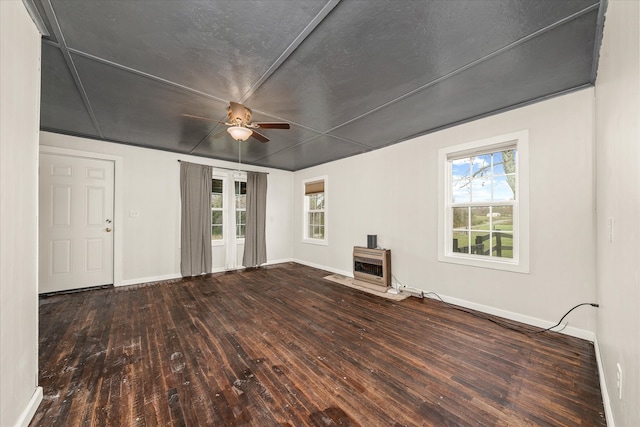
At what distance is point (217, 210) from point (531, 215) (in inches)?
209

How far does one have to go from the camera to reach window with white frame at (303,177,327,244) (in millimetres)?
5562

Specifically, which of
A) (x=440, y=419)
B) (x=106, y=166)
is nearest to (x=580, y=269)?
(x=440, y=419)

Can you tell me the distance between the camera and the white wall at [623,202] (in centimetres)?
95

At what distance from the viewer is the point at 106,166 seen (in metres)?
4.09

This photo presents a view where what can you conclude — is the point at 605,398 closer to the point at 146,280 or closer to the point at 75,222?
the point at 146,280

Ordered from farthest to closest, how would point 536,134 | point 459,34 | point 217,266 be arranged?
point 217,266 < point 536,134 < point 459,34

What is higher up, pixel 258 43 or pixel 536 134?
pixel 258 43

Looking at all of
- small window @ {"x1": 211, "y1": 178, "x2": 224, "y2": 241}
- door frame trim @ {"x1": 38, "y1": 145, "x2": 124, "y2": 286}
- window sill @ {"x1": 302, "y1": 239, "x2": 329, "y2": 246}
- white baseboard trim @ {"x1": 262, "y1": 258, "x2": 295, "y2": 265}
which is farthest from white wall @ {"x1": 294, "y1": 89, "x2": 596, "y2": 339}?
door frame trim @ {"x1": 38, "y1": 145, "x2": 124, "y2": 286}

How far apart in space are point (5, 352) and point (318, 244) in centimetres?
468

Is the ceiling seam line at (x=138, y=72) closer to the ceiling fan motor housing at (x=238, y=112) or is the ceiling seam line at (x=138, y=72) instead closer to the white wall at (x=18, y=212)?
the ceiling fan motor housing at (x=238, y=112)

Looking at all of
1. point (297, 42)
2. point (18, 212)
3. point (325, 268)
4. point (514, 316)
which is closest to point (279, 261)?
point (325, 268)

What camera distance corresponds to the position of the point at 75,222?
3840 mm

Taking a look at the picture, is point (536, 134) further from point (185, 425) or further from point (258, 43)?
point (185, 425)

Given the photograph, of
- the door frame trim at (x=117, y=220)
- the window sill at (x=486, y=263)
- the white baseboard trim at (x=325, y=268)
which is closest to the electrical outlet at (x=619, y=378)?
the window sill at (x=486, y=263)
